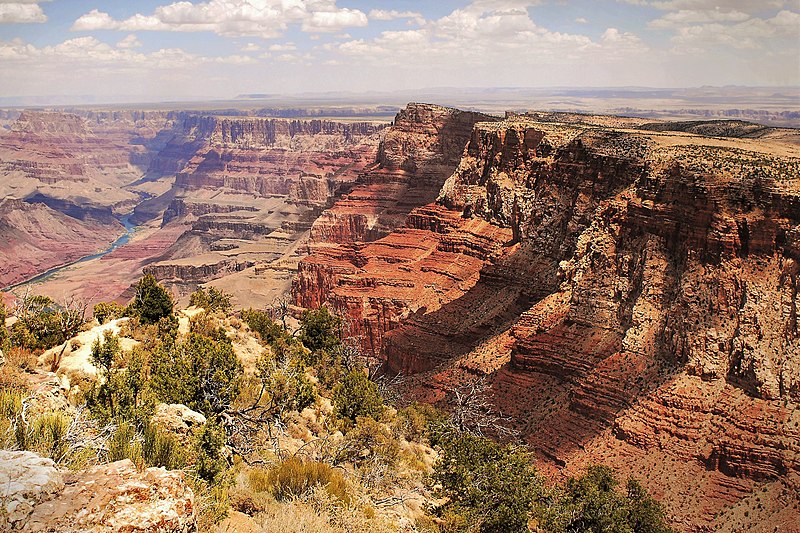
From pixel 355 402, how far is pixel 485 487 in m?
8.33

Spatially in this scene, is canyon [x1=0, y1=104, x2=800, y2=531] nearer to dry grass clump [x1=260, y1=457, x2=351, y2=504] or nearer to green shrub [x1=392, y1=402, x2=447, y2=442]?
green shrub [x1=392, y1=402, x2=447, y2=442]

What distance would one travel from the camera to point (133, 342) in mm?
31922

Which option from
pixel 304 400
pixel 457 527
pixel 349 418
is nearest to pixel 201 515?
pixel 457 527

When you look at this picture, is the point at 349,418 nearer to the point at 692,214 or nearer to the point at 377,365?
the point at 692,214

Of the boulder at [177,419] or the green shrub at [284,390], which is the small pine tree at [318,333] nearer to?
the green shrub at [284,390]

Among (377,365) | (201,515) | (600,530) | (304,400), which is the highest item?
(201,515)

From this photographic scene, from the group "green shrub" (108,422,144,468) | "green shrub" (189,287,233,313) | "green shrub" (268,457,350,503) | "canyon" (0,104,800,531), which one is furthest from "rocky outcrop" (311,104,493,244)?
"green shrub" (108,422,144,468)

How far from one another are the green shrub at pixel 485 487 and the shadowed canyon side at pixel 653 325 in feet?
31.6

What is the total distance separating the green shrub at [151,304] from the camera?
3519cm

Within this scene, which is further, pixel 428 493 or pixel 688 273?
pixel 688 273

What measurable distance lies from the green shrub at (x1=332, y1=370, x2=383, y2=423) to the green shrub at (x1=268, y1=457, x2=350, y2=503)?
10.7m

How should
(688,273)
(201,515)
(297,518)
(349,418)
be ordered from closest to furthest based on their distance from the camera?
(201,515) → (297,518) → (349,418) → (688,273)

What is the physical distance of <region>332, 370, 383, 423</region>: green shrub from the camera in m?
30.6

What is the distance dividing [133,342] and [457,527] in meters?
17.4
